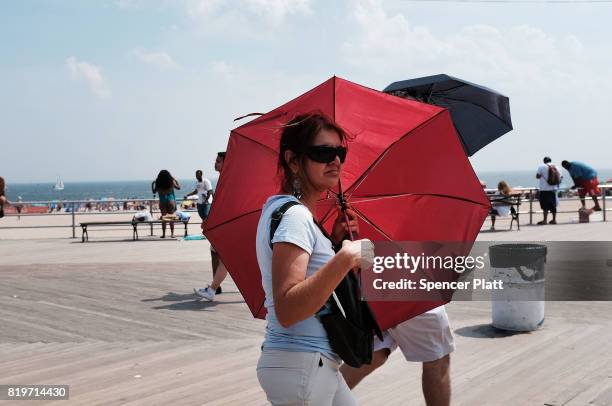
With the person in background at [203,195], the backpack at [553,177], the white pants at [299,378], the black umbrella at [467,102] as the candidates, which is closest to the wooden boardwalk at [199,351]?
the black umbrella at [467,102]

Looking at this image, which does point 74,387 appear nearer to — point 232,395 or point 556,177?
point 232,395

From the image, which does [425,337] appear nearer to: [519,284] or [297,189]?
[297,189]

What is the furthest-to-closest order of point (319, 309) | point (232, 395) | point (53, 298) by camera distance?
point (53, 298)
point (232, 395)
point (319, 309)

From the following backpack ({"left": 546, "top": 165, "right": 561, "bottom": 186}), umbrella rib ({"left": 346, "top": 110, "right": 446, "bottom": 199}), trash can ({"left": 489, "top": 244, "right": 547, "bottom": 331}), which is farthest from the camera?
backpack ({"left": 546, "top": 165, "right": 561, "bottom": 186})

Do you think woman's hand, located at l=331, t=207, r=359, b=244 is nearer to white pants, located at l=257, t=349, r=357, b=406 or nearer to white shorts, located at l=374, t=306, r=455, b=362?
white pants, located at l=257, t=349, r=357, b=406

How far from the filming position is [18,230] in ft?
74.2

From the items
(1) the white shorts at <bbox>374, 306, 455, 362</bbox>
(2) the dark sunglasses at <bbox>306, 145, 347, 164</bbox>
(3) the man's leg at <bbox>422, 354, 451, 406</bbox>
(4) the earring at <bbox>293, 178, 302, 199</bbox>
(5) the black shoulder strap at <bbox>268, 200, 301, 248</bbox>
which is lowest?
(3) the man's leg at <bbox>422, 354, 451, 406</bbox>

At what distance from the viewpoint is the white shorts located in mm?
3555

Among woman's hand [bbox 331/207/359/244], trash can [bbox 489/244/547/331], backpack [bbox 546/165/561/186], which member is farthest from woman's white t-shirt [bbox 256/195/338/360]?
backpack [bbox 546/165/561/186]

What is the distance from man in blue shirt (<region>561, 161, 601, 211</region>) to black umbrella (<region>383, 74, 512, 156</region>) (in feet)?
51.6

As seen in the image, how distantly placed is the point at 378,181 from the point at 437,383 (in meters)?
1.31

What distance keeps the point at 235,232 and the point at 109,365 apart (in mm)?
3484

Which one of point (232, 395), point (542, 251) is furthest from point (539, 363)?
point (232, 395)

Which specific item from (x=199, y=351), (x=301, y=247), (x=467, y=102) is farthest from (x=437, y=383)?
(x=199, y=351)
